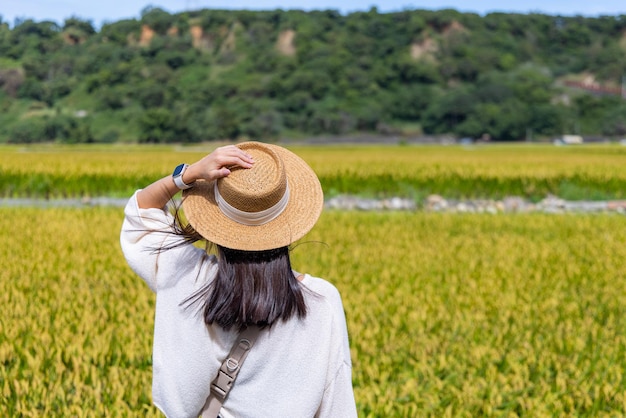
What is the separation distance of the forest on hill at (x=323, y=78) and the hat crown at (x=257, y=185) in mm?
43763

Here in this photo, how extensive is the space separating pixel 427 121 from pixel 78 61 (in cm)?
4121

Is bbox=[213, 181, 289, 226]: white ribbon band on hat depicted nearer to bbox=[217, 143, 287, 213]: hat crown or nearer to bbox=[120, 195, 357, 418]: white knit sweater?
bbox=[217, 143, 287, 213]: hat crown

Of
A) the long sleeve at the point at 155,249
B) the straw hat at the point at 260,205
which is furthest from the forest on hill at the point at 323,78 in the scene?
the straw hat at the point at 260,205

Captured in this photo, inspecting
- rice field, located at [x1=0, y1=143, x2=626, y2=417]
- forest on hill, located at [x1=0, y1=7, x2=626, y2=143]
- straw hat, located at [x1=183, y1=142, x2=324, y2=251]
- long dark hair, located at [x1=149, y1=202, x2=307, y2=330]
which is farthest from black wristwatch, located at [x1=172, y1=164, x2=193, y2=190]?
forest on hill, located at [x1=0, y1=7, x2=626, y2=143]

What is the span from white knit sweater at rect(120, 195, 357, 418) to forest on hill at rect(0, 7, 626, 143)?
1716 inches

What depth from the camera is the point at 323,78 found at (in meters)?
90.9

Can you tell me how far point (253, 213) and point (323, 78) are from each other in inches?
3574

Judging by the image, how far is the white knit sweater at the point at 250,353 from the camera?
161 centimetres

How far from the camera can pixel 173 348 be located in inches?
65.8

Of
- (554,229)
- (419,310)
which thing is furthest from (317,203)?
(554,229)

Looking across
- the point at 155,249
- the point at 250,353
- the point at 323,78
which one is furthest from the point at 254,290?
the point at 323,78

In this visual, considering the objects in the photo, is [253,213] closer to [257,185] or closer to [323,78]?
[257,185]

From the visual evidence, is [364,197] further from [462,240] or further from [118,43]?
[118,43]

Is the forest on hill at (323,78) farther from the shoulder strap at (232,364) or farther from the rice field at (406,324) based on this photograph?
the shoulder strap at (232,364)
